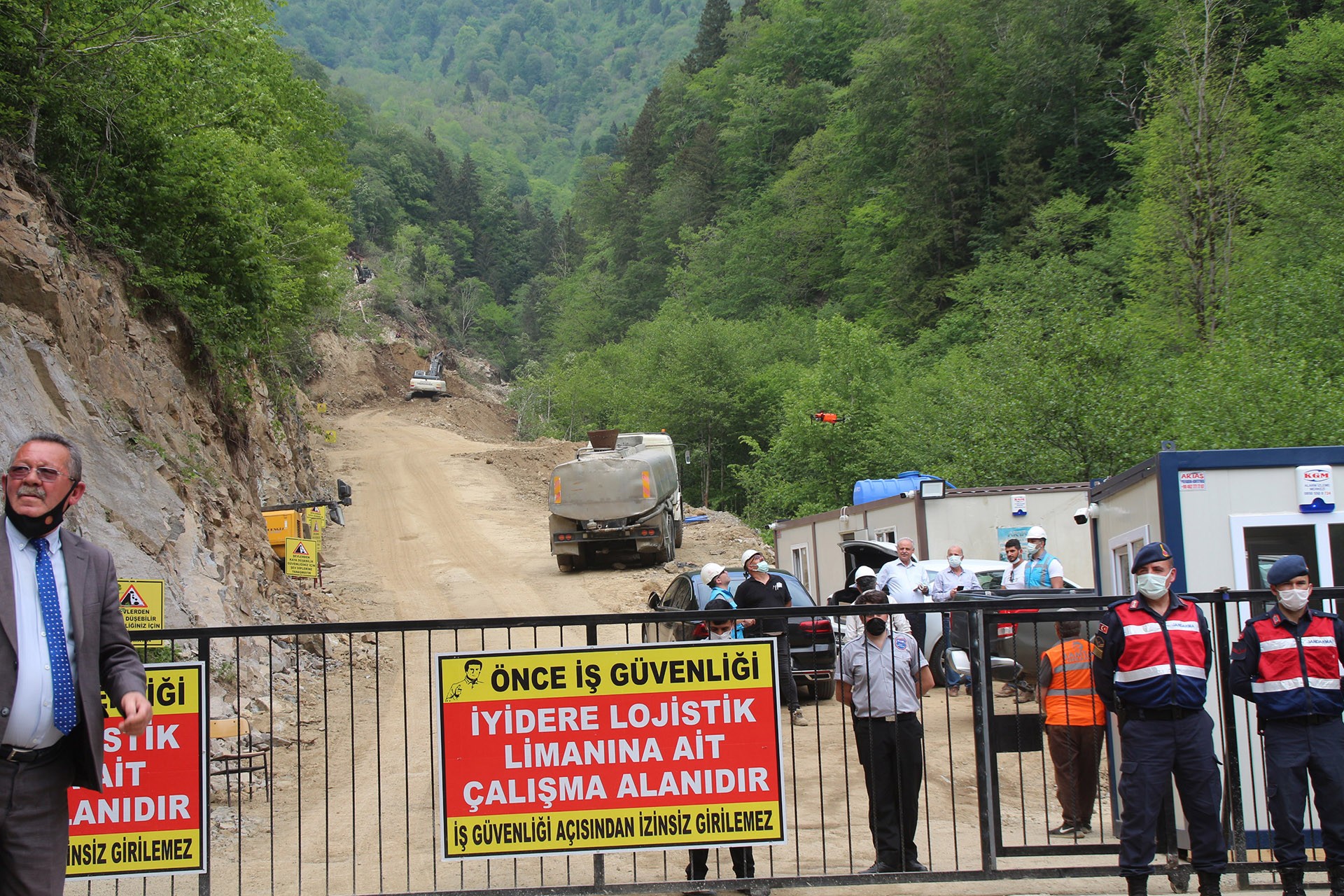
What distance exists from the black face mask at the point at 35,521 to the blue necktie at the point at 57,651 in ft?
0.30

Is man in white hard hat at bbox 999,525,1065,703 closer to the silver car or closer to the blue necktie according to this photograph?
the silver car

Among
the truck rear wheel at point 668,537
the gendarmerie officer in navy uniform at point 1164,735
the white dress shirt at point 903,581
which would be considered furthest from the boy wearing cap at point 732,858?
the truck rear wheel at point 668,537

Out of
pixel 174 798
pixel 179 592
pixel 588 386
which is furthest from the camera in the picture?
pixel 588 386

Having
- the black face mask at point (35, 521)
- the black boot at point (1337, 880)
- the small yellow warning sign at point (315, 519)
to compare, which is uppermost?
the small yellow warning sign at point (315, 519)

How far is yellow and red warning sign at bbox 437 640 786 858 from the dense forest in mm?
15228

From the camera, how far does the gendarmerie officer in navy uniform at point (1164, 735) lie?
5.62 m

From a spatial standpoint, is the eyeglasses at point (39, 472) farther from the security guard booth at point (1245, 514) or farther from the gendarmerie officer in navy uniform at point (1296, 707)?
the security guard booth at point (1245, 514)

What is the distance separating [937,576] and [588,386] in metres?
59.4

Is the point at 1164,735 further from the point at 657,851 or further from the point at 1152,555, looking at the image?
the point at 657,851

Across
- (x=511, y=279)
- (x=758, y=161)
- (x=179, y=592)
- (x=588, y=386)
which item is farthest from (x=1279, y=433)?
(x=511, y=279)

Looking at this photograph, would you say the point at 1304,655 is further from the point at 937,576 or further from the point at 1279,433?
the point at 1279,433

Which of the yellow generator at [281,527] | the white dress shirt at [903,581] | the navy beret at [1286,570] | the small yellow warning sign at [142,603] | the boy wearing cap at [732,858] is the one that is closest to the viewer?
the navy beret at [1286,570]

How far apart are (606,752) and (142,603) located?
675cm

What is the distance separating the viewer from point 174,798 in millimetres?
5754
